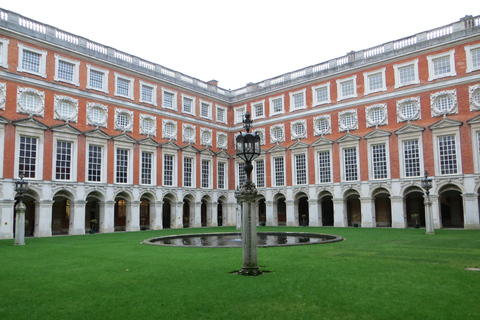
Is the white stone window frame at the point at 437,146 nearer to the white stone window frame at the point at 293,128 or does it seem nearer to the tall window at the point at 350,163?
the tall window at the point at 350,163

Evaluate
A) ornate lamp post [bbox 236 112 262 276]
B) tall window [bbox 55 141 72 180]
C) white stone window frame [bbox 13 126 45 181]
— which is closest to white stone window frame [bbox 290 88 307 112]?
tall window [bbox 55 141 72 180]

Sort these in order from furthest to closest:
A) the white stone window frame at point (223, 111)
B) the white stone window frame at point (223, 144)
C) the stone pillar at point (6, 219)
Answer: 1. the white stone window frame at point (223, 111)
2. the white stone window frame at point (223, 144)
3. the stone pillar at point (6, 219)

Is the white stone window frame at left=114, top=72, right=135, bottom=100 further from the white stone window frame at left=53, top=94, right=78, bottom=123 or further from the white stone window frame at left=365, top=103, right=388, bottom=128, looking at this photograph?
the white stone window frame at left=365, top=103, right=388, bottom=128

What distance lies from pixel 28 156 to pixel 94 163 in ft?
18.2

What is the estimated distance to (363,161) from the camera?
35.9 m

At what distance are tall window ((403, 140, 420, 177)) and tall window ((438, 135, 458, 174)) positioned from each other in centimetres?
185

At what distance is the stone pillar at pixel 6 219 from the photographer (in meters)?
27.1

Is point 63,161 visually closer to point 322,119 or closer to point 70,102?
point 70,102

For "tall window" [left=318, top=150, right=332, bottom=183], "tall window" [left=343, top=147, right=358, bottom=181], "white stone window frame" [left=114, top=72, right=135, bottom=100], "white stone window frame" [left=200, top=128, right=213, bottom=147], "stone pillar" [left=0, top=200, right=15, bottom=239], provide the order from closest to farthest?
"stone pillar" [left=0, top=200, right=15, bottom=239] < "white stone window frame" [left=114, top=72, right=135, bottom=100] < "tall window" [left=343, top=147, right=358, bottom=181] < "tall window" [left=318, top=150, right=332, bottom=183] < "white stone window frame" [left=200, top=128, right=213, bottom=147]

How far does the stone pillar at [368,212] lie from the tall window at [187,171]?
17.9 m

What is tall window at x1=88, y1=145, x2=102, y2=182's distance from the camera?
32844 mm

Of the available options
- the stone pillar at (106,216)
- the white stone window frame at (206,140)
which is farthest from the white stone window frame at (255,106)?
the stone pillar at (106,216)

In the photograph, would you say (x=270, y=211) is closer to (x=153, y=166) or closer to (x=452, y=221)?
(x=153, y=166)

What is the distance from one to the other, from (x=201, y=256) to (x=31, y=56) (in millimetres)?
24646
